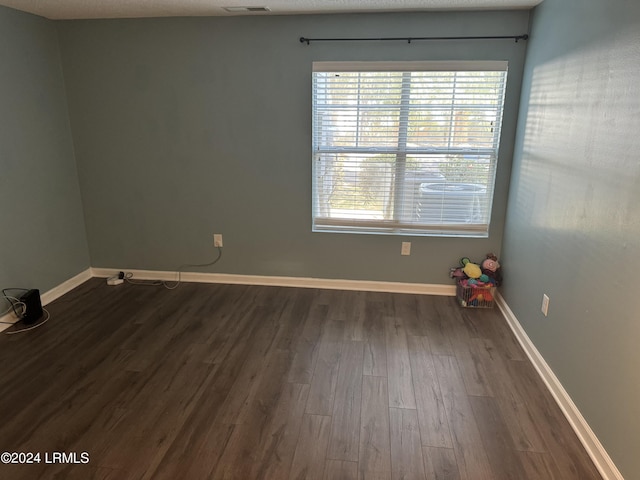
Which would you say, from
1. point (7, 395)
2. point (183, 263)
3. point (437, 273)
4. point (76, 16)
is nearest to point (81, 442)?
point (7, 395)

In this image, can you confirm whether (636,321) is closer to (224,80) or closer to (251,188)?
(251,188)

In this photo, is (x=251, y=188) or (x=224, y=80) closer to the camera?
(x=224, y=80)

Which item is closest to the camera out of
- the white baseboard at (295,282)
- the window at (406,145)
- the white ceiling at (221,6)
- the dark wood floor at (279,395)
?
the dark wood floor at (279,395)

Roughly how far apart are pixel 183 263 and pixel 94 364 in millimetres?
1367

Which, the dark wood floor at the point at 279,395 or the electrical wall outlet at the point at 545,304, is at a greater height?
the electrical wall outlet at the point at 545,304

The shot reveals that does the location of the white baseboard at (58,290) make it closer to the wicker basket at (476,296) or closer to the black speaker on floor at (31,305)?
the black speaker on floor at (31,305)

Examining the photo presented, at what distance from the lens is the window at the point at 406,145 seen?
3070 mm

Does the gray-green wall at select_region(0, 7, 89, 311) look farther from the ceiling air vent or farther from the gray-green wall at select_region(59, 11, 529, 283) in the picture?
the ceiling air vent

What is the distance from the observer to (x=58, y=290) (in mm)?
3438

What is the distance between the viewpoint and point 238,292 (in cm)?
355

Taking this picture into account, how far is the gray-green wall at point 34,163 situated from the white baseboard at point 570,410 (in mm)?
3620

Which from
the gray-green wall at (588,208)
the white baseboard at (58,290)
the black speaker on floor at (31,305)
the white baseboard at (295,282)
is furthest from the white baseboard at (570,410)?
the white baseboard at (58,290)

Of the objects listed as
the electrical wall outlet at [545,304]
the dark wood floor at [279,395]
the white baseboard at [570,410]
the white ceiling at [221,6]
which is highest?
the white ceiling at [221,6]

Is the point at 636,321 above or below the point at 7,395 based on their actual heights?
above
